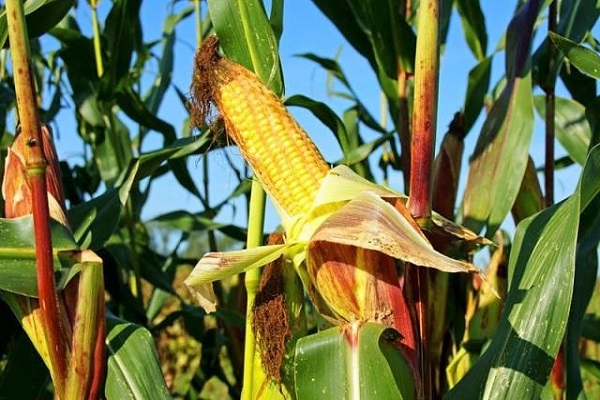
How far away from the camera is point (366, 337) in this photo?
110cm

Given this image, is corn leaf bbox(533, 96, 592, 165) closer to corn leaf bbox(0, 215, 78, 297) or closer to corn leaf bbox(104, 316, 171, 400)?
corn leaf bbox(104, 316, 171, 400)

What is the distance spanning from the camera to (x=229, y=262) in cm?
123

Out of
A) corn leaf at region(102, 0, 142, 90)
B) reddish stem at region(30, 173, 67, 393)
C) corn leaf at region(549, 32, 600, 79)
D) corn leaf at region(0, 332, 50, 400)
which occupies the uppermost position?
corn leaf at region(102, 0, 142, 90)

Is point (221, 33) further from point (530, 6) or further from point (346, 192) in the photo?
point (530, 6)

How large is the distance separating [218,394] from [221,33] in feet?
12.3

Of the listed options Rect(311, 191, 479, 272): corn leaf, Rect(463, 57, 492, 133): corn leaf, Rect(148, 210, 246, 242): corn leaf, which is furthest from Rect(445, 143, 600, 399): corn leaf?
Rect(148, 210, 246, 242): corn leaf

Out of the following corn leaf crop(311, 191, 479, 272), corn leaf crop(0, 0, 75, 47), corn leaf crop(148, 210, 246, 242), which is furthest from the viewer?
corn leaf crop(148, 210, 246, 242)

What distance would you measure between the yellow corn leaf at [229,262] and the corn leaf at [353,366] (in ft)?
0.54

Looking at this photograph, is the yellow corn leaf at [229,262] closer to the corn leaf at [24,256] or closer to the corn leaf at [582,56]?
the corn leaf at [24,256]

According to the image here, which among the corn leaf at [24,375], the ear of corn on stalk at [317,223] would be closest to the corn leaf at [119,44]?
the corn leaf at [24,375]

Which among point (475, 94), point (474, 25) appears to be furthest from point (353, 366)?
point (474, 25)

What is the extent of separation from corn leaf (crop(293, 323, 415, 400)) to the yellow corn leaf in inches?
6.4

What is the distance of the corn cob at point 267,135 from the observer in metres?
1.31

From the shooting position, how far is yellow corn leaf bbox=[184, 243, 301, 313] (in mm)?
1228
